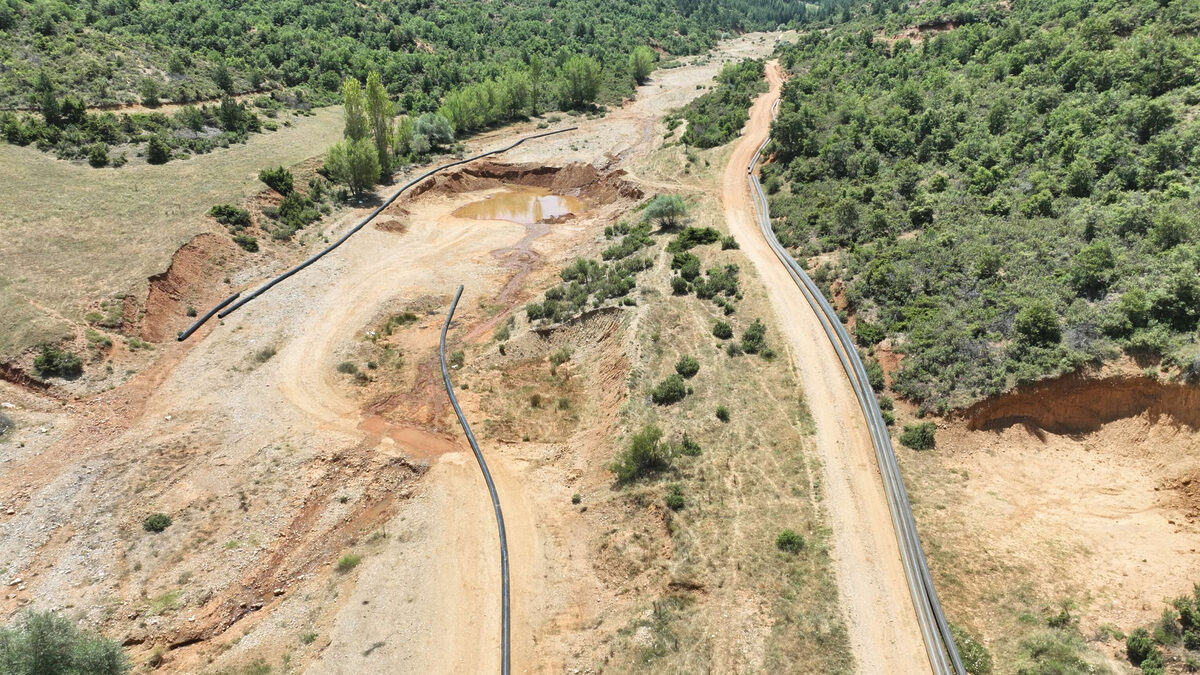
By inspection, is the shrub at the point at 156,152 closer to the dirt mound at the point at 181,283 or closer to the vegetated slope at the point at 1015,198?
the dirt mound at the point at 181,283

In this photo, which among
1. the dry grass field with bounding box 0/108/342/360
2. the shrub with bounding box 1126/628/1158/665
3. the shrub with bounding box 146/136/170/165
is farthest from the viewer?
the shrub with bounding box 146/136/170/165

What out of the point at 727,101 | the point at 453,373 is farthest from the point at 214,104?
the point at 727,101

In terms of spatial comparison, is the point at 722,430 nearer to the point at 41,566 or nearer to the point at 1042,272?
the point at 1042,272

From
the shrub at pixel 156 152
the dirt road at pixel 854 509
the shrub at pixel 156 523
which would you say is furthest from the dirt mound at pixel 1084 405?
the shrub at pixel 156 152

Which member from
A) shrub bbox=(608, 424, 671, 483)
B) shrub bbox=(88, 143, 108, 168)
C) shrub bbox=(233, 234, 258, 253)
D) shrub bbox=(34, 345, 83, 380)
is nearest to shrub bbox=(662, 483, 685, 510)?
shrub bbox=(608, 424, 671, 483)

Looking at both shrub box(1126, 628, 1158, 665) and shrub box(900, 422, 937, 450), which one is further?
shrub box(900, 422, 937, 450)

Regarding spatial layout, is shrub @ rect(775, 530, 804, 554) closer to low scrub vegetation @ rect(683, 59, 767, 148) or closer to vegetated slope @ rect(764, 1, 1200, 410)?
vegetated slope @ rect(764, 1, 1200, 410)

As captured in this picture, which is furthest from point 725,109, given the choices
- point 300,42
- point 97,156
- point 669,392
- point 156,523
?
point 156,523
